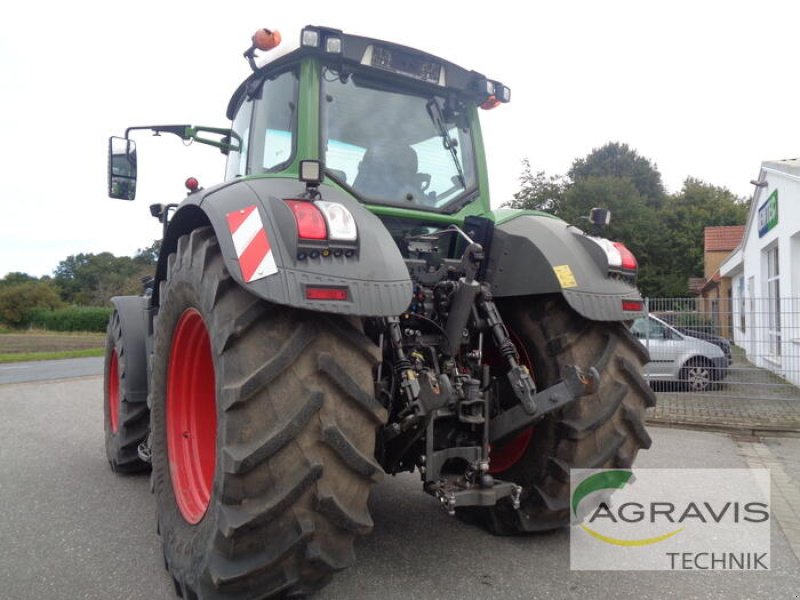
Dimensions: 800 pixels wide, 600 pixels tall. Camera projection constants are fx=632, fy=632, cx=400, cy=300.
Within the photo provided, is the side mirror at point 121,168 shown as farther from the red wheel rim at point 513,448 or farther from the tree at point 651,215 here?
the tree at point 651,215

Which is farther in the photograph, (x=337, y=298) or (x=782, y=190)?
(x=782, y=190)

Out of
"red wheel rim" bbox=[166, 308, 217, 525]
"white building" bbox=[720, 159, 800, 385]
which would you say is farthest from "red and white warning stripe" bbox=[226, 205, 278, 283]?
"white building" bbox=[720, 159, 800, 385]

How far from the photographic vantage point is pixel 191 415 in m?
3.24

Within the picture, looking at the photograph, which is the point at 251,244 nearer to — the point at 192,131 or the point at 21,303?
the point at 192,131

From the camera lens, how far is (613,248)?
10.9 feet

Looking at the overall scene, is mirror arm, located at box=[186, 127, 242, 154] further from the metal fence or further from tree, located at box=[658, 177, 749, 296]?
tree, located at box=[658, 177, 749, 296]

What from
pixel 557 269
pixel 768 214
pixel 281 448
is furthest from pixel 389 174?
pixel 768 214

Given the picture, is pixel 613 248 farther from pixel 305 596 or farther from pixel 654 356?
pixel 654 356

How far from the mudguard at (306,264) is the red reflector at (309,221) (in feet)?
0.08

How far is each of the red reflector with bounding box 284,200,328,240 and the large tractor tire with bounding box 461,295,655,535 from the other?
139cm

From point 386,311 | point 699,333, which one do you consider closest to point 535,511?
point 386,311

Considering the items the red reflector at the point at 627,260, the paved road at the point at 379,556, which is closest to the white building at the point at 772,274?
the paved road at the point at 379,556

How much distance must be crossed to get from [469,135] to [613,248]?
1150mm

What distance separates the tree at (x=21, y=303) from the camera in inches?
2219
